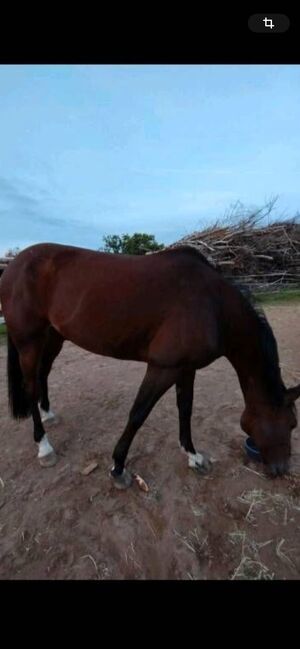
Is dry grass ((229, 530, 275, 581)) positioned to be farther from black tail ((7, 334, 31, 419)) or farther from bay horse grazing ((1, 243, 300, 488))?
black tail ((7, 334, 31, 419))

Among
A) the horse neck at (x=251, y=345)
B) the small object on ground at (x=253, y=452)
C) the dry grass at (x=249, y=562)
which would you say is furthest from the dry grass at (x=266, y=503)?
the horse neck at (x=251, y=345)

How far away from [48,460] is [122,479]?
2.30 ft

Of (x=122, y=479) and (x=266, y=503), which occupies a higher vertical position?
(x=122, y=479)

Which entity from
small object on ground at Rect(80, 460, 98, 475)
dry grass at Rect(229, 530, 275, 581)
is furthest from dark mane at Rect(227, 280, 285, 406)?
small object on ground at Rect(80, 460, 98, 475)

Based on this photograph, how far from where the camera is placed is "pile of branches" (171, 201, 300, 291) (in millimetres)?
11797

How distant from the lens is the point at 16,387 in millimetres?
2990

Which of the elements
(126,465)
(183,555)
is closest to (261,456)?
(183,555)

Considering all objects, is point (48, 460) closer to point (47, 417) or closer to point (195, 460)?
point (47, 417)

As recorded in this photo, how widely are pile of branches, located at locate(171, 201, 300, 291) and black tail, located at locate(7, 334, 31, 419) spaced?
952cm

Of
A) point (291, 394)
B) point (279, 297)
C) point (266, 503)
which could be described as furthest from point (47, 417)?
point (279, 297)

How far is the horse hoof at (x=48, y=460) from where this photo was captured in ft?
8.67
